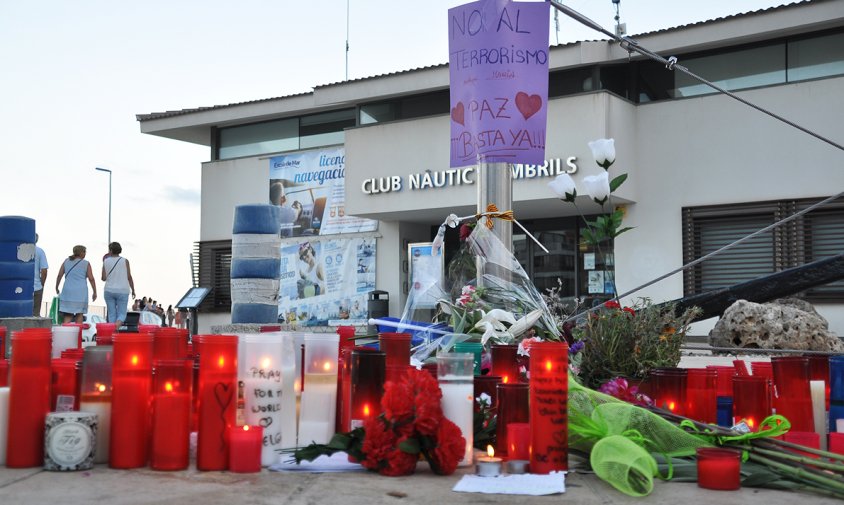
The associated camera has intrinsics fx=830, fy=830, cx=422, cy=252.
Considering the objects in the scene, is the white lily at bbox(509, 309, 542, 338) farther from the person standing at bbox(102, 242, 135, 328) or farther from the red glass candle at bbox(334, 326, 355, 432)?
the person standing at bbox(102, 242, 135, 328)

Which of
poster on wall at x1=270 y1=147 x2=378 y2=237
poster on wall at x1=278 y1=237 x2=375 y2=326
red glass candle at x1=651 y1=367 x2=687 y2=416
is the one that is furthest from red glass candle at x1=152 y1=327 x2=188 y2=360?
poster on wall at x1=270 y1=147 x2=378 y2=237

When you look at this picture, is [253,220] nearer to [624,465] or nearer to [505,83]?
[505,83]

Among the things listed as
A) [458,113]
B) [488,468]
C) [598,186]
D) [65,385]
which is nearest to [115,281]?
[458,113]

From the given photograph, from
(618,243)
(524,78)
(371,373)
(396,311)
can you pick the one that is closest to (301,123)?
(396,311)

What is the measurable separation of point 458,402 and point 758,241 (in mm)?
12129

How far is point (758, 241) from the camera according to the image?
1380 centimetres

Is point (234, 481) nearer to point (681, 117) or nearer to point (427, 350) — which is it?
point (427, 350)

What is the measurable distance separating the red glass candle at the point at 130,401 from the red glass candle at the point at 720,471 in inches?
75.9

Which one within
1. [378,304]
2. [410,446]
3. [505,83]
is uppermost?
[505,83]

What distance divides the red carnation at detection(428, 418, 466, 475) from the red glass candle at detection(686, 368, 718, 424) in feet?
4.16

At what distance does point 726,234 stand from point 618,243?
193 centimetres

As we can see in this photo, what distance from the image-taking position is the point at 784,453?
9.45ft

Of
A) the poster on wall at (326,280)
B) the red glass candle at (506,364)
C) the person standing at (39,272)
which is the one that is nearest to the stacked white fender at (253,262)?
the person standing at (39,272)

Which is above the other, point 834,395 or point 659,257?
point 659,257
